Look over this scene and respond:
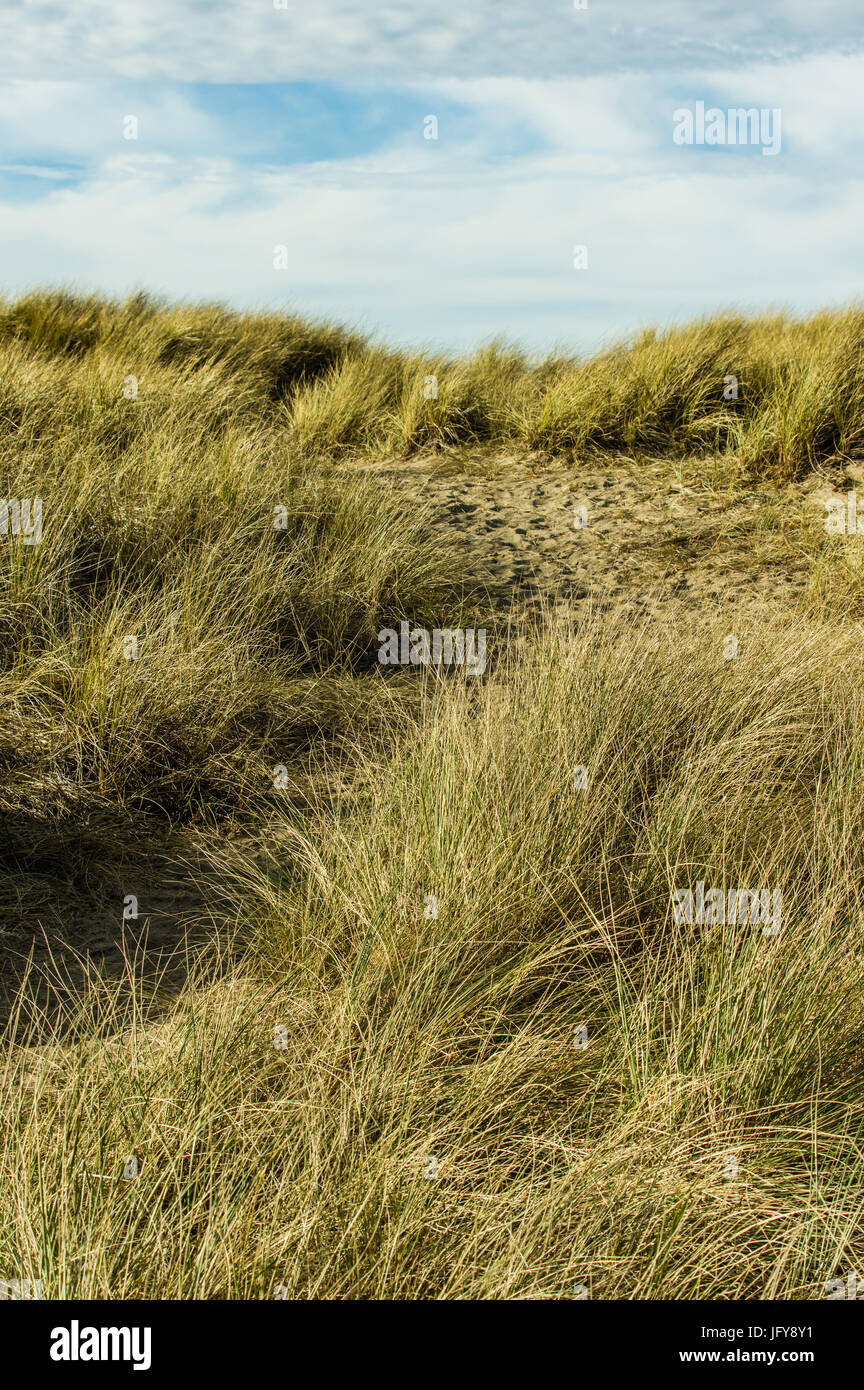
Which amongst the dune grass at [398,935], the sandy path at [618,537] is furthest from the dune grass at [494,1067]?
the sandy path at [618,537]

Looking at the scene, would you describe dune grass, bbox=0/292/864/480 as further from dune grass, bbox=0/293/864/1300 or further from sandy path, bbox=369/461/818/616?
dune grass, bbox=0/293/864/1300

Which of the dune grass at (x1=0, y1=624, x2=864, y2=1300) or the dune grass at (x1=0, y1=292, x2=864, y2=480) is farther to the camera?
the dune grass at (x1=0, y1=292, x2=864, y2=480)

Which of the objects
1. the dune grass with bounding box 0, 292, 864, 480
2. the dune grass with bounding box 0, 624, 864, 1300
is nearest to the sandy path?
the dune grass with bounding box 0, 292, 864, 480

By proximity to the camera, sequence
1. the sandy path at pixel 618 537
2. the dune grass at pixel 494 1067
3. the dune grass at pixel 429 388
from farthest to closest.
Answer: the dune grass at pixel 429 388, the sandy path at pixel 618 537, the dune grass at pixel 494 1067

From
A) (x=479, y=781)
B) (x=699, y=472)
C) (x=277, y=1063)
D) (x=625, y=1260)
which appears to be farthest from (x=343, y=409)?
(x=625, y=1260)

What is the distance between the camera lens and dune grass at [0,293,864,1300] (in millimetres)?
1690

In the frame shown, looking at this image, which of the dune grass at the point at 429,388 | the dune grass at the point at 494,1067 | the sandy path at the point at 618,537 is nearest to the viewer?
the dune grass at the point at 494,1067

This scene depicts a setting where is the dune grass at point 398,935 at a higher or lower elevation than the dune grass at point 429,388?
lower

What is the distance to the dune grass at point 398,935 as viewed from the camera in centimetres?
169

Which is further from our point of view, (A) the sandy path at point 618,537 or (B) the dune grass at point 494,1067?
(A) the sandy path at point 618,537

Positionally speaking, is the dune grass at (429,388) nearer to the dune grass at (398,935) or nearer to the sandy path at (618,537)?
the sandy path at (618,537)

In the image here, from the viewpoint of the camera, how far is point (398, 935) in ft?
8.09

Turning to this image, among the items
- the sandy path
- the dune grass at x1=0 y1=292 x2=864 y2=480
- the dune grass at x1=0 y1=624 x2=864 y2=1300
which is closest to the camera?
the dune grass at x1=0 y1=624 x2=864 y2=1300
